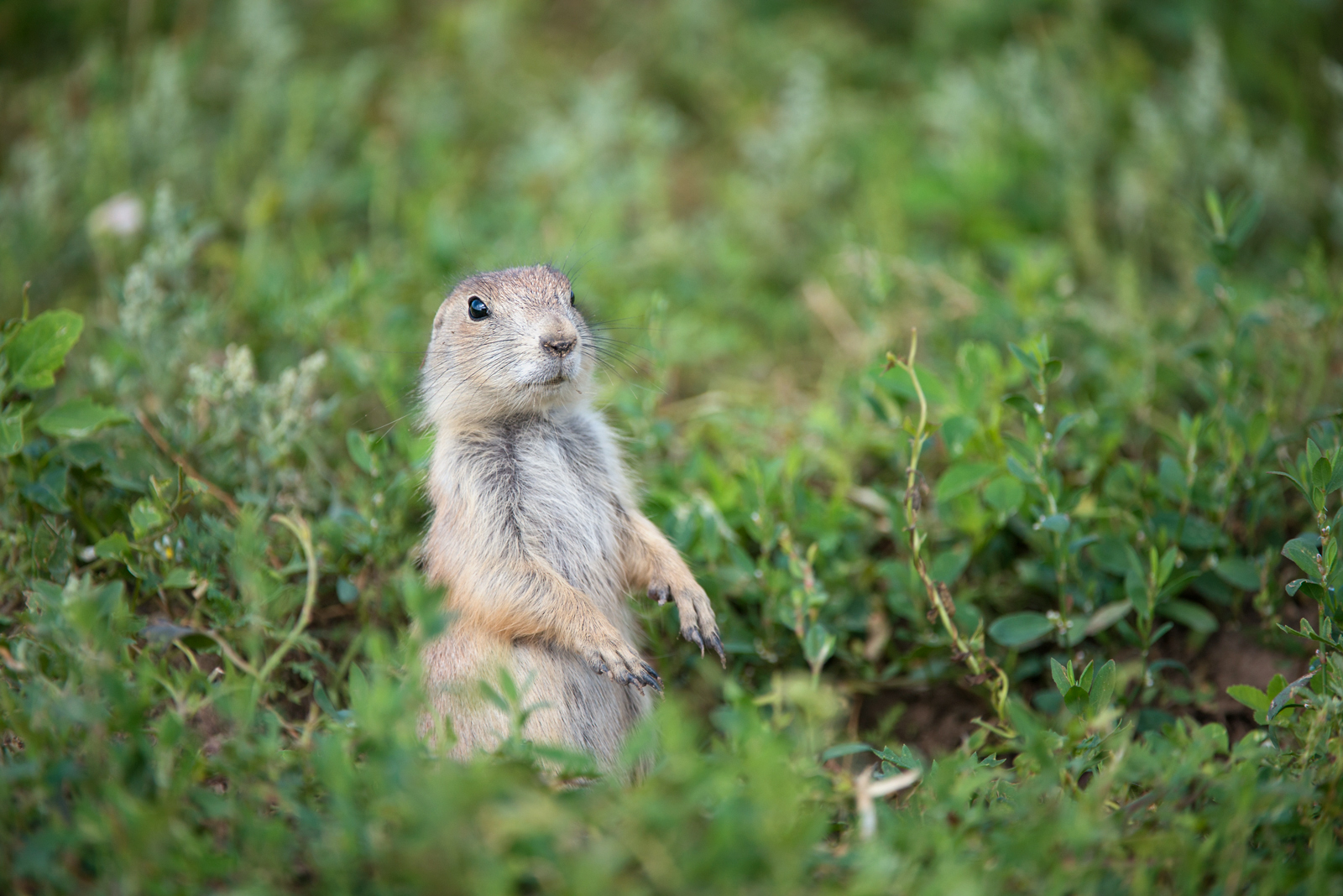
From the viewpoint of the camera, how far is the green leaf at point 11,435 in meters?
3.41

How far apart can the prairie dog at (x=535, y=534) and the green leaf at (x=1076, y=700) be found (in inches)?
45.3

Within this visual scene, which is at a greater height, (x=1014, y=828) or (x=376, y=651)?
(x=376, y=651)

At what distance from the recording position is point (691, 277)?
6.41 m

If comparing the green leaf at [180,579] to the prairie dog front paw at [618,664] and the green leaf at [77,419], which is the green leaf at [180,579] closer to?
the green leaf at [77,419]

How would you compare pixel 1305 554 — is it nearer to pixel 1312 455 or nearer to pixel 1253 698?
pixel 1312 455

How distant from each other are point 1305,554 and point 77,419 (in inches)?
163

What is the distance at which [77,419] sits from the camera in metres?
Result: 3.73

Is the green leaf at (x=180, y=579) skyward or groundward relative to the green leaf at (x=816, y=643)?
skyward

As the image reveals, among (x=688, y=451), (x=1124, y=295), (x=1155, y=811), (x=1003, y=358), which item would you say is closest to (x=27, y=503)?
(x=688, y=451)

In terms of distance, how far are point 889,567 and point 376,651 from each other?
2.25m

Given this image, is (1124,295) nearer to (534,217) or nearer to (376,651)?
(534,217)

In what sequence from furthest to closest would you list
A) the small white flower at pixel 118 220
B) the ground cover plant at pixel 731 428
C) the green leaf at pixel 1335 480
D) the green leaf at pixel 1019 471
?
the small white flower at pixel 118 220 < the green leaf at pixel 1019 471 < the green leaf at pixel 1335 480 < the ground cover plant at pixel 731 428

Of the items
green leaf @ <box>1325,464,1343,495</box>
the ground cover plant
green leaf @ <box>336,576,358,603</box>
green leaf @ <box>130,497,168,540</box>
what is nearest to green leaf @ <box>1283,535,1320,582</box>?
the ground cover plant

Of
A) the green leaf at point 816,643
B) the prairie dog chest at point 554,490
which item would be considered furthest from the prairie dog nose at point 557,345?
the green leaf at point 816,643
